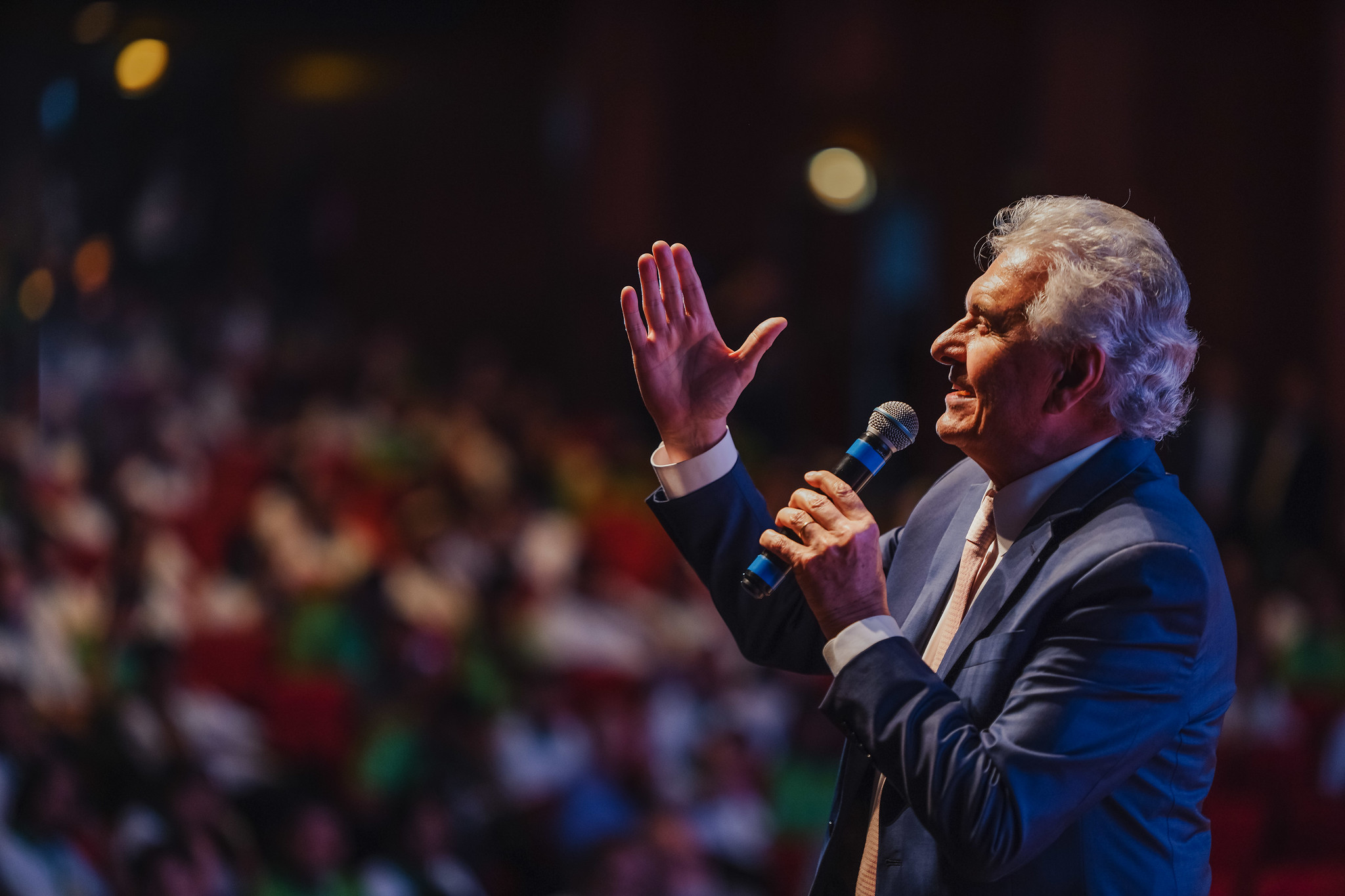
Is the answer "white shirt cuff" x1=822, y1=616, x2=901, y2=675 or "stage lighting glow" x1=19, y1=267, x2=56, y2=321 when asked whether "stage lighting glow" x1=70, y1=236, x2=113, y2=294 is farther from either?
"white shirt cuff" x1=822, y1=616, x2=901, y2=675

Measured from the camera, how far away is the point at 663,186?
843 cm

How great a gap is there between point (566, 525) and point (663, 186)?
3.54 meters

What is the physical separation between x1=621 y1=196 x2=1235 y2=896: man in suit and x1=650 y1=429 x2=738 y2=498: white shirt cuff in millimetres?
209

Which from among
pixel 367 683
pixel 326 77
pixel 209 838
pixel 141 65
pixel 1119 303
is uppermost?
pixel 141 65

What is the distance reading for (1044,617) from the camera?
3.25ft

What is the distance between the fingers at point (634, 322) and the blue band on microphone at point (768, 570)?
10.3 inches

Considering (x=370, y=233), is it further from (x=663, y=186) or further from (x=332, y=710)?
(x=332, y=710)

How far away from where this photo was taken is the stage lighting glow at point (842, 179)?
7699mm

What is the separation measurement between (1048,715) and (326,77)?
363 inches

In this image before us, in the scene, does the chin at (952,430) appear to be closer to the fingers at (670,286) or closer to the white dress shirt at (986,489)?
the white dress shirt at (986,489)

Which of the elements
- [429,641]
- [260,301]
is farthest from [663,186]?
[429,641]

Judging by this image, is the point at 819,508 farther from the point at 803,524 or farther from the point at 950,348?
the point at 950,348

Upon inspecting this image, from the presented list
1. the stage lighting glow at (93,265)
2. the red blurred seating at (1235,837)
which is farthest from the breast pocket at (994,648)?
the stage lighting glow at (93,265)

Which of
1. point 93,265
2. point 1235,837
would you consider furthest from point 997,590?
point 93,265
